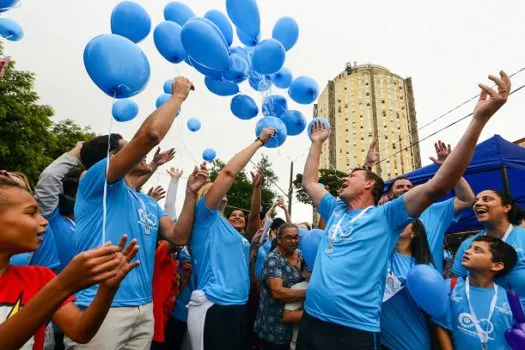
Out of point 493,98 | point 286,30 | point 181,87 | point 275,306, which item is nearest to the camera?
point 493,98

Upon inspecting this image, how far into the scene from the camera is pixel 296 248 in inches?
141

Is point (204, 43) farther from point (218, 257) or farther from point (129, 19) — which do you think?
point (218, 257)

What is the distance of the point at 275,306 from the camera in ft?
10.5

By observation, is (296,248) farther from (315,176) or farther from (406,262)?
(406,262)

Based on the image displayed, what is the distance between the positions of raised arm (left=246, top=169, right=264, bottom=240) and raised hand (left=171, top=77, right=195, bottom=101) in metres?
1.80

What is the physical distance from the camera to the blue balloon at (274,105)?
12.8 ft

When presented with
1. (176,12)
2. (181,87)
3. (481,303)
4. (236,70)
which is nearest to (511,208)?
(481,303)

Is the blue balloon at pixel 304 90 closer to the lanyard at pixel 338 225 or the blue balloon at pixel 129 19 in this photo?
the blue balloon at pixel 129 19

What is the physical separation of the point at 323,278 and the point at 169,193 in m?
2.06

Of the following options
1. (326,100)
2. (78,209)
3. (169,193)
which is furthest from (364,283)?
(326,100)

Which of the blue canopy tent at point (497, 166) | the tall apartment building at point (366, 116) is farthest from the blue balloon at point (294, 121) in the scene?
the tall apartment building at point (366, 116)

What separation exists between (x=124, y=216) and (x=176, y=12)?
246cm

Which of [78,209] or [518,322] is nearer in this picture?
[518,322]

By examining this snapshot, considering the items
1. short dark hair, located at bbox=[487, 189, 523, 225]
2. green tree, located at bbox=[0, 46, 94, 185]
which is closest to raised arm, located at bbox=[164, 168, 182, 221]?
short dark hair, located at bbox=[487, 189, 523, 225]
